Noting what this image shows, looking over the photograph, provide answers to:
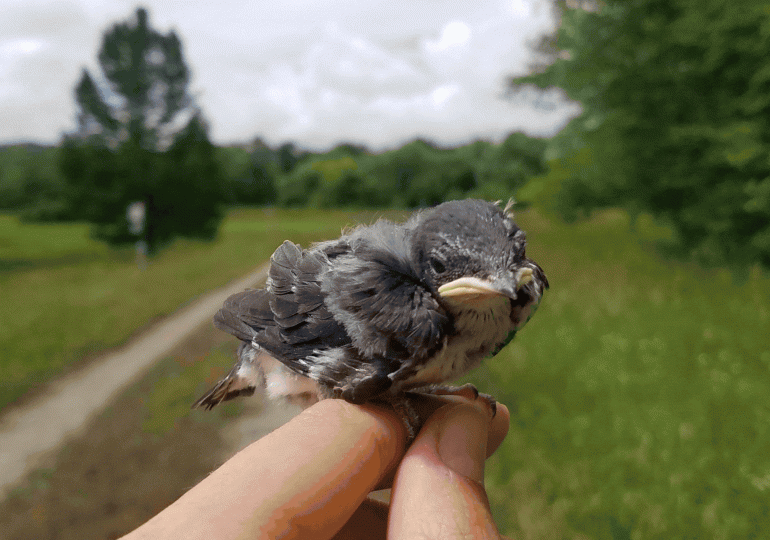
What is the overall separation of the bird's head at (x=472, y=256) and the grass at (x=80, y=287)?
0.79m

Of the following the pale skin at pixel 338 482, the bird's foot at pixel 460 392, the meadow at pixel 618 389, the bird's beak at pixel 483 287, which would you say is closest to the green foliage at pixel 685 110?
the meadow at pixel 618 389

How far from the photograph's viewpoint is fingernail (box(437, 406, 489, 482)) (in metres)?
1.77

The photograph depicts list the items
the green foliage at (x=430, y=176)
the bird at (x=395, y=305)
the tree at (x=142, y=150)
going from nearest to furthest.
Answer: the bird at (x=395, y=305), the green foliage at (x=430, y=176), the tree at (x=142, y=150)

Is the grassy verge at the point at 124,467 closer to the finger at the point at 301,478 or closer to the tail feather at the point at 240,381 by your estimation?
the tail feather at the point at 240,381

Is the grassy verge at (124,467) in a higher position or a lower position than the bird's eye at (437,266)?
lower

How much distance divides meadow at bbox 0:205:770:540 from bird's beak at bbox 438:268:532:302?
3.36ft

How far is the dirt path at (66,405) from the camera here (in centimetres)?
505

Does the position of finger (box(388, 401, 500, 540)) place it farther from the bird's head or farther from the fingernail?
the bird's head

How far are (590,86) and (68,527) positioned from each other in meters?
9.22

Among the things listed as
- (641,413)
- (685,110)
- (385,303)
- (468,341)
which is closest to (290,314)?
(385,303)

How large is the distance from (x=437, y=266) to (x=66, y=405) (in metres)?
6.75

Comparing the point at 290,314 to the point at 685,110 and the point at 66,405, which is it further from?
the point at 685,110

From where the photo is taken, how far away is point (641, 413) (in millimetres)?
3826

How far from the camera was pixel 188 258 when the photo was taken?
18.3 meters
